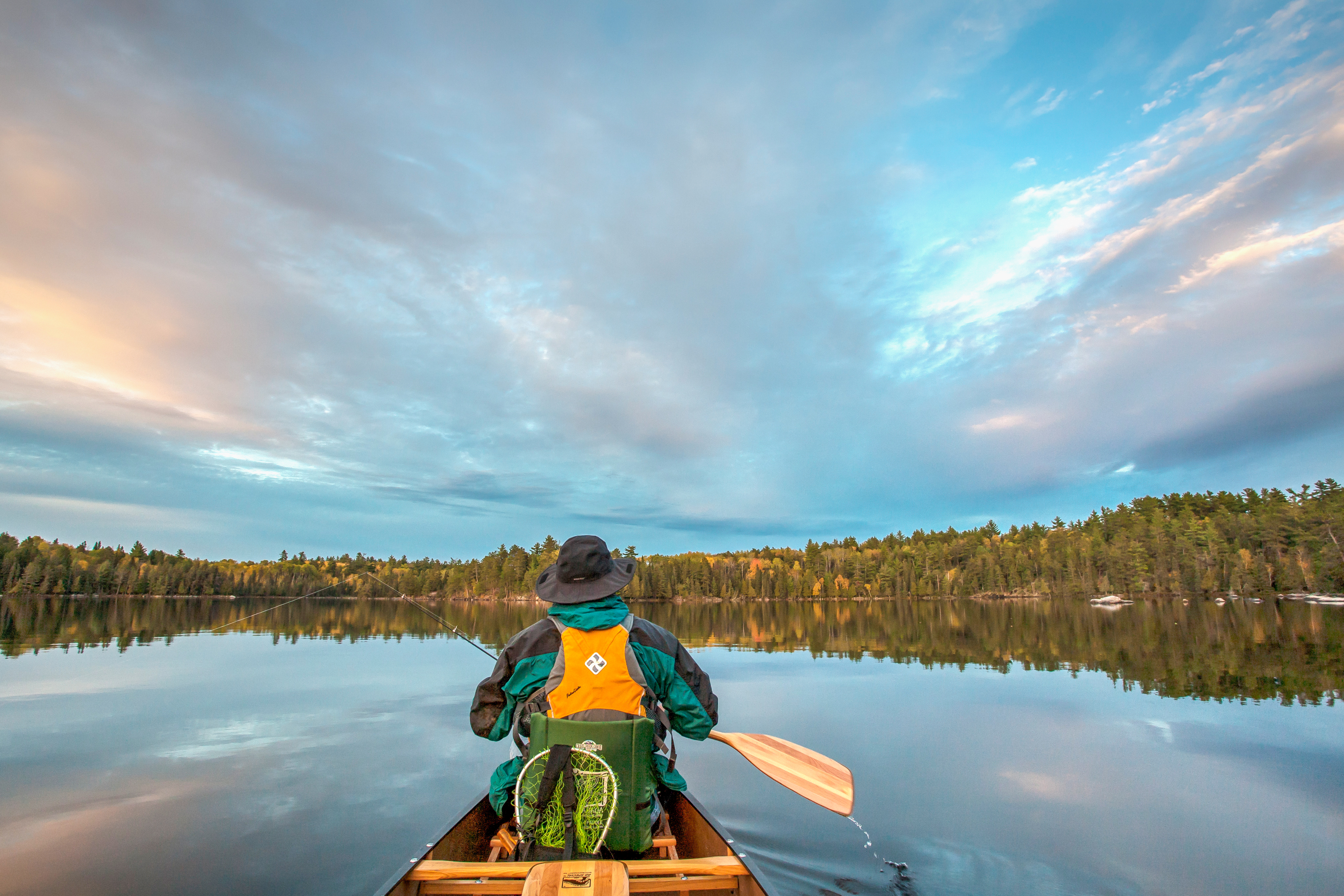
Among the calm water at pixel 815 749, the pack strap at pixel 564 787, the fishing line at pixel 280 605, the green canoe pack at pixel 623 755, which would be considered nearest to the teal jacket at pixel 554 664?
the green canoe pack at pixel 623 755

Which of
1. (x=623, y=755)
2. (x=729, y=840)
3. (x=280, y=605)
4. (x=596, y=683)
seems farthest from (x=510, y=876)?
(x=280, y=605)

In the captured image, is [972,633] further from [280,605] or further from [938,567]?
[938,567]

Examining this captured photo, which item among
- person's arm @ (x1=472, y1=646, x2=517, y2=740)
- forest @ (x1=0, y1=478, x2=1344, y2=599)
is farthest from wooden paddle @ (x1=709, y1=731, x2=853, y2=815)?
forest @ (x1=0, y1=478, x2=1344, y2=599)

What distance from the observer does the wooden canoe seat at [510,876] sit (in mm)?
3713

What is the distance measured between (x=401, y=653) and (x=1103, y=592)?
392 ft

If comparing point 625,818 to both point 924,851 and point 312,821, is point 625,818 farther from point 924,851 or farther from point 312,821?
point 312,821

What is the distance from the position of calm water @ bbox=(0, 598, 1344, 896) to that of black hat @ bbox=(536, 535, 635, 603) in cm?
429

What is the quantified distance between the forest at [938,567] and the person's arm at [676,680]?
85.7m

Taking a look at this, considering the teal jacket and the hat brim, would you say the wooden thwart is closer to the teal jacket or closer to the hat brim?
the teal jacket

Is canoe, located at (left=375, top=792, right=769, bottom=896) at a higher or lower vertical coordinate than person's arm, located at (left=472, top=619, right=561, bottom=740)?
lower

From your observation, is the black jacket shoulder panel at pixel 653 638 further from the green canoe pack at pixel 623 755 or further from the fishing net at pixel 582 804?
the fishing net at pixel 582 804

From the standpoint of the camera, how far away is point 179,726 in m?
14.5

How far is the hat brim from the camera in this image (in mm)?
4051

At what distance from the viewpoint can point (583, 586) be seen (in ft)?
13.6
